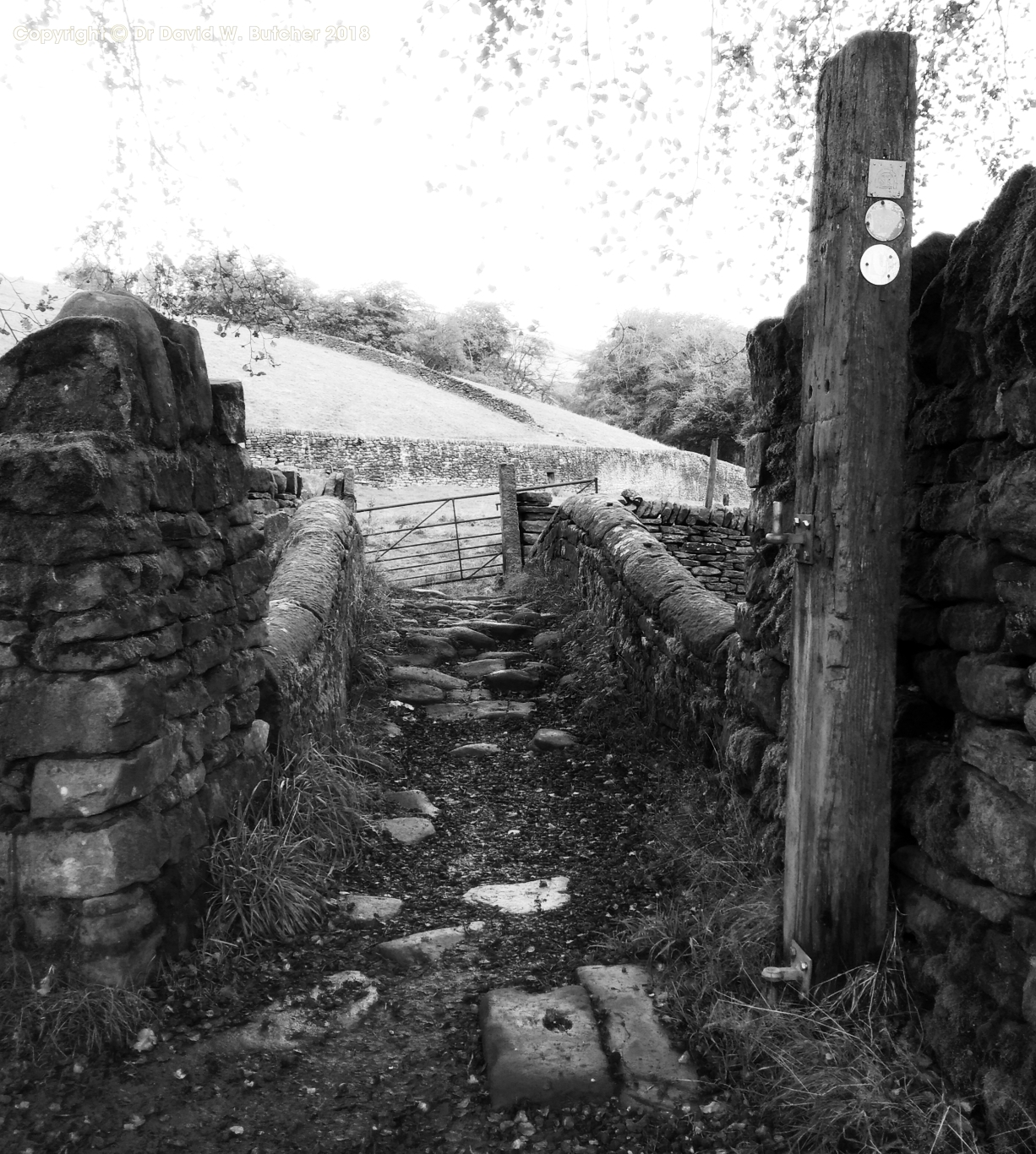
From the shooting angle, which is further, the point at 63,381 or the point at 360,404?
the point at 360,404

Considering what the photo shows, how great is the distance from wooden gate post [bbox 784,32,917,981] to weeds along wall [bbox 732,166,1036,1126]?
11 centimetres

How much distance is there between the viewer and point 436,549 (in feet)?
55.4

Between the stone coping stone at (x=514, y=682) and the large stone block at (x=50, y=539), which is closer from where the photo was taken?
the large stone block at (x=50, y=539)

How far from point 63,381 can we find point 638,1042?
2.50m

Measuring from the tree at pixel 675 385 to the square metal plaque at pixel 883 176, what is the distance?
34.5m

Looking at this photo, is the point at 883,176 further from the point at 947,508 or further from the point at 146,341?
the point at 146,341

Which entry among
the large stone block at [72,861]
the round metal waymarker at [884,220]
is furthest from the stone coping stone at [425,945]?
the round metal waymarker at [884,220]

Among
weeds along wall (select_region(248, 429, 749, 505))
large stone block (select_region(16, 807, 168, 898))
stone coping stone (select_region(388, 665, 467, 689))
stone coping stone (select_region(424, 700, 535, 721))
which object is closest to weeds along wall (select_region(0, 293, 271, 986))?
large stone block (select_region(16, 807, 168, 898))

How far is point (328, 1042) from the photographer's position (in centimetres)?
248

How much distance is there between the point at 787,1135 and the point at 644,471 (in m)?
31.1

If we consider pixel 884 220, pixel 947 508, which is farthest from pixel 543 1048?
pixel 884 220

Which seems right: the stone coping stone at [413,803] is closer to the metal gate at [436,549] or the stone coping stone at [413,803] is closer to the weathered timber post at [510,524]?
the metal gate at [436,549]

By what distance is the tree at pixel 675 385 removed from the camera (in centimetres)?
4053

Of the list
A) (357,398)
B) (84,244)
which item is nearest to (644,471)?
(357,398)
